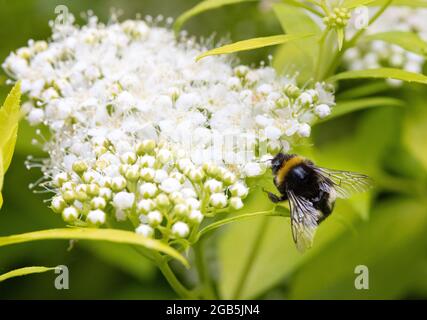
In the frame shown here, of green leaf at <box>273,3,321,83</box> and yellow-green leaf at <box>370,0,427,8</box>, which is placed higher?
green leaf at <box>273,3,321,83</box>

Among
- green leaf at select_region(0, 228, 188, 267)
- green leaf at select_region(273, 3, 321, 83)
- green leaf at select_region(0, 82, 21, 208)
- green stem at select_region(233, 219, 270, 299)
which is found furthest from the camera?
green stem at select_region(233, 219, 270, 299)

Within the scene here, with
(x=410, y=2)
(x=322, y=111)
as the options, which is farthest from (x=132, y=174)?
(x=410, y=2)

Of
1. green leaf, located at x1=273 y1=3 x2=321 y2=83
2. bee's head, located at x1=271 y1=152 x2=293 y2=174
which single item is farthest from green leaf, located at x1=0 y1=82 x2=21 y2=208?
green leaf, located at x1=273 y1=3 x2=321 y2=83

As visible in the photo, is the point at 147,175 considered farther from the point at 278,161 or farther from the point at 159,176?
the point at 278,161

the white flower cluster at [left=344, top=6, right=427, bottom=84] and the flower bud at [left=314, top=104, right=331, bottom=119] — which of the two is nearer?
the flower bud at [left=314, top=104, right=331, bottom=119]

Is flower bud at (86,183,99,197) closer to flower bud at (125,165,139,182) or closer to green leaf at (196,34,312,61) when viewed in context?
flower bud at (125,165,139,182)

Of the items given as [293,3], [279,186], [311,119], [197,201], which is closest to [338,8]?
[293,3]

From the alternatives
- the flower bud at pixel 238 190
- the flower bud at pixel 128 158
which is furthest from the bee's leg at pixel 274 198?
the flower bud at pixel 128 158
